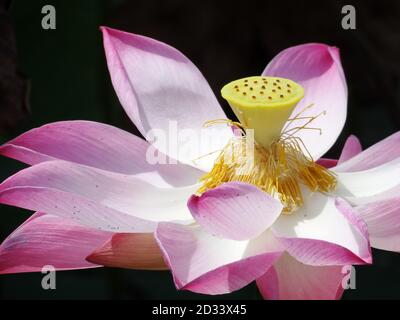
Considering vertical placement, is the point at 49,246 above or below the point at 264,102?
below

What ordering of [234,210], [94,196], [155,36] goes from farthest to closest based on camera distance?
[155,36] < [94,196] < [234,210]

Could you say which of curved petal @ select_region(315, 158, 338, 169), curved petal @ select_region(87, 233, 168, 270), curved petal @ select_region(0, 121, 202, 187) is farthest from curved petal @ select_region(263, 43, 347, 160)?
curved petal @ select_region(87, 233, 168, 270)

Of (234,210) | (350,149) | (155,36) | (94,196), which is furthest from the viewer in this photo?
(155,36)

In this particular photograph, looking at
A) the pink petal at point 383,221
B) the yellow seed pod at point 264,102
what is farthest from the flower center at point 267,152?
the pink petal at point 383,221

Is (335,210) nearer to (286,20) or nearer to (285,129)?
(285,129)

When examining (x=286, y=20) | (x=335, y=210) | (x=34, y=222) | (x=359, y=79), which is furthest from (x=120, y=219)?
(x=359, y=79)

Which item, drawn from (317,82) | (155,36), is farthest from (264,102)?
(155,36)

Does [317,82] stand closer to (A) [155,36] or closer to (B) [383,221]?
(B) [383,221]

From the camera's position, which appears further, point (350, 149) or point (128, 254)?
point (350, 149)
